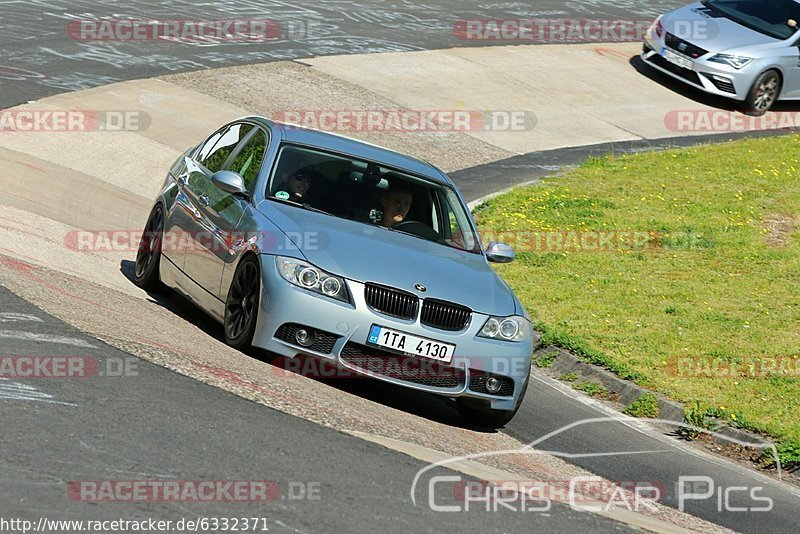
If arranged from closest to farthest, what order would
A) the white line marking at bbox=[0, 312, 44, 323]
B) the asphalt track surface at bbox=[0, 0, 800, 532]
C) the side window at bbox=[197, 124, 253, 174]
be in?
the asphalt track surface at bbox=[0, 0, 800, 532] → the white line marking at bbox=[0, 312, 44, 323] → the side window at bbox=[197, 124, 253, 174]

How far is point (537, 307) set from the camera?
490 inches

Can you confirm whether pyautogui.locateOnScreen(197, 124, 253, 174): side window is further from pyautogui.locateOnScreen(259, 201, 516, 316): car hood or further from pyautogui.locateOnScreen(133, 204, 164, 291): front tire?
pyautogui.locateOnScreen(259, 201, 516, 316): car hood

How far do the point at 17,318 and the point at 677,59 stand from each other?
17.5 meters

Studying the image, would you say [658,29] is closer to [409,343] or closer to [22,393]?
[409,343]

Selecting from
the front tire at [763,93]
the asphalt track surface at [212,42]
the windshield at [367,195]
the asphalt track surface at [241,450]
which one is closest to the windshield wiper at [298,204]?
the windshield at [367,195]

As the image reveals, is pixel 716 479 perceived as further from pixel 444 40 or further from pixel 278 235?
pixel 444 40

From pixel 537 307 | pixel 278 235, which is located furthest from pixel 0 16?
pixel 278 235

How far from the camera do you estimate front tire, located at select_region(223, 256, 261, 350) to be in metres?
8.52

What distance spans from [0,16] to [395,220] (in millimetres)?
14081

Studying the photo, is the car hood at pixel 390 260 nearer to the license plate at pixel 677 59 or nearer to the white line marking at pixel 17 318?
the white line marking at pixel 17 318

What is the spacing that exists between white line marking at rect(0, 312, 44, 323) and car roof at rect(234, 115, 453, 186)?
2.66 m

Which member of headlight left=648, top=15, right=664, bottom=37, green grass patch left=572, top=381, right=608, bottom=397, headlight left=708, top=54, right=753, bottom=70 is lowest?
green grass patch left=572, top=381, right=608, bottom=397

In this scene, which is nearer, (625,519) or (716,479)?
(625,519)

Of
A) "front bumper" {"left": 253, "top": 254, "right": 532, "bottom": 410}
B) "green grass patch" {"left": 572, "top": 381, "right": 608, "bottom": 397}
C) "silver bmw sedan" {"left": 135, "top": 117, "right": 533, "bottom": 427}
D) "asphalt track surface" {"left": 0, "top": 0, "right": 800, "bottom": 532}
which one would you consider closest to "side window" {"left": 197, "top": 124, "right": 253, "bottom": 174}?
"silver bmw sedan" {"left": 135, "top": 117, "right": 533, "bottom": 427}
